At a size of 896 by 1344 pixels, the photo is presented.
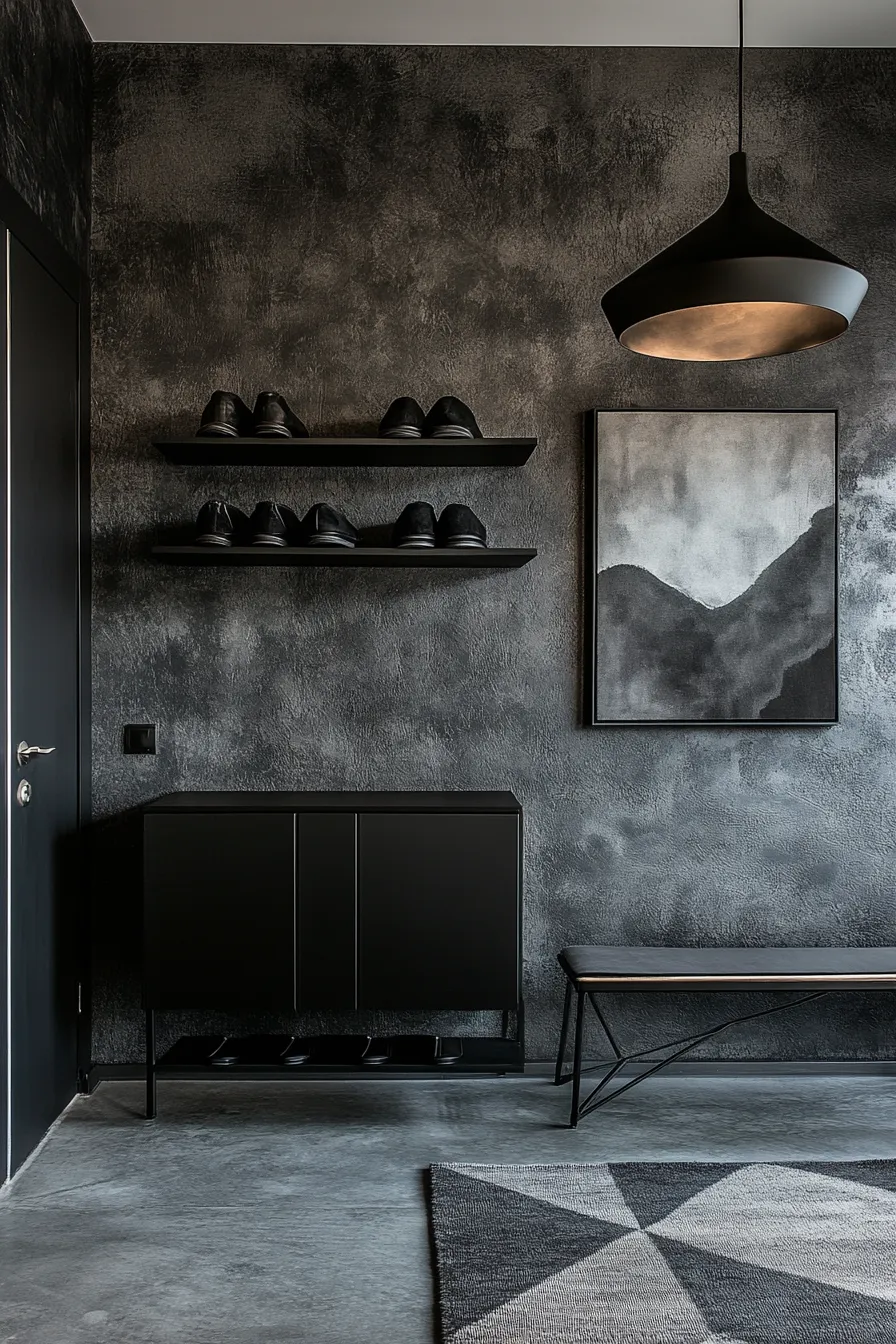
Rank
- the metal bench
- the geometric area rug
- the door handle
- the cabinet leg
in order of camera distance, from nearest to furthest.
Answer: the geometric area rug → the door handle → the metal bench → the cabinet leg

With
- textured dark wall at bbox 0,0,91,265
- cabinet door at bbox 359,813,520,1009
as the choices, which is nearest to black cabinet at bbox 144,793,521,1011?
cabinet door at bbox 359,813,520,1009

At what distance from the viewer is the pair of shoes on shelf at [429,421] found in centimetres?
300

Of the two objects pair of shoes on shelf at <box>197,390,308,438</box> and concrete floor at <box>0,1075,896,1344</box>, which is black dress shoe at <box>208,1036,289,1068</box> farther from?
pair of shoes on shelf at <box>197,390,308,438</box>

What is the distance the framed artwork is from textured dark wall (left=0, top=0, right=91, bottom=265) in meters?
1.66

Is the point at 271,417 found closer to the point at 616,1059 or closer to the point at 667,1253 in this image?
the point at 616,1059

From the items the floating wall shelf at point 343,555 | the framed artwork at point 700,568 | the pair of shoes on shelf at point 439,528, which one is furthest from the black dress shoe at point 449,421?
the framed artwork at point 700,568

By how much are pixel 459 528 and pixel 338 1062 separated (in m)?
1.54

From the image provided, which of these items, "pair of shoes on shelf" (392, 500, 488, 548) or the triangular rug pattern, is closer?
the triangular rug pattern

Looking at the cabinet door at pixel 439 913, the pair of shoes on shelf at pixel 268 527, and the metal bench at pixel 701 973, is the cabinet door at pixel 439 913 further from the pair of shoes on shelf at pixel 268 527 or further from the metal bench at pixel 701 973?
the pair of shoes on shelf at pixel 268 527

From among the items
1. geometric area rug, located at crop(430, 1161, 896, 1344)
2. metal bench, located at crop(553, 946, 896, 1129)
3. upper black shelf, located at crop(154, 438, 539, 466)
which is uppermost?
upper black shelf, located at crop(154, 438, 539, 466)

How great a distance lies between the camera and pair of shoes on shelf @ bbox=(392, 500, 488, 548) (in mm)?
3023

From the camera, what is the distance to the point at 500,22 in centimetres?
317

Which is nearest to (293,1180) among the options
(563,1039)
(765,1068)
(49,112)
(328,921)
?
(328,921)

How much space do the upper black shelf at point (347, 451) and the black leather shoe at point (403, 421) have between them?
0.02 m
